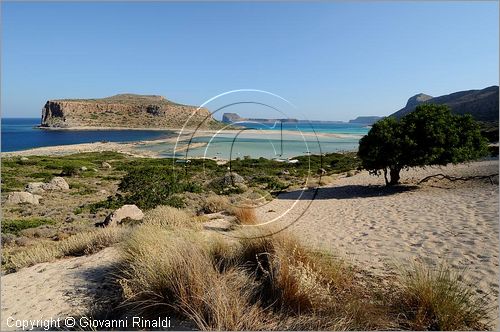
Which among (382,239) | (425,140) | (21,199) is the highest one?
(425,140)

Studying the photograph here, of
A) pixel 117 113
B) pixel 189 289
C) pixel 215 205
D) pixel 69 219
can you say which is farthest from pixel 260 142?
pixel 117 113

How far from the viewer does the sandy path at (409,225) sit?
6.59m

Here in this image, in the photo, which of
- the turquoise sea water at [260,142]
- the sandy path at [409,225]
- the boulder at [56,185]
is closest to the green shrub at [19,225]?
the turquoise sea water at [260,142]

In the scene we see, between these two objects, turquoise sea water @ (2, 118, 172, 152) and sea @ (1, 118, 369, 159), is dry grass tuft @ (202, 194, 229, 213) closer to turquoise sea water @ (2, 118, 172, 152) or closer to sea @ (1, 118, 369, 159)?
sea @ (1, 118, 369, 159)

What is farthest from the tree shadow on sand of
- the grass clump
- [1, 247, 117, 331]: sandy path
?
the grass clump

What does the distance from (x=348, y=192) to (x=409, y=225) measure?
9.98 m

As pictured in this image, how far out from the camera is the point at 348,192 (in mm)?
20125

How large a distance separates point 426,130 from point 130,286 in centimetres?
1728

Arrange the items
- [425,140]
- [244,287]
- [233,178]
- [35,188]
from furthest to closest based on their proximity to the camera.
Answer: [35,188] → [233,178] → [425,140] → [244,287]

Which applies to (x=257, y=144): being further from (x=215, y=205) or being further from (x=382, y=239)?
(x=382, y=239)

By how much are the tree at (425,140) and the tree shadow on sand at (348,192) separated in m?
1.40

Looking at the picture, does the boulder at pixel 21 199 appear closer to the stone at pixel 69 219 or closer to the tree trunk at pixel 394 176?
the stone at pixel 69 219

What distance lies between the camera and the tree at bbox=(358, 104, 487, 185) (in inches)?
674

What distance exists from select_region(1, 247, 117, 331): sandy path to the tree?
621 inches
